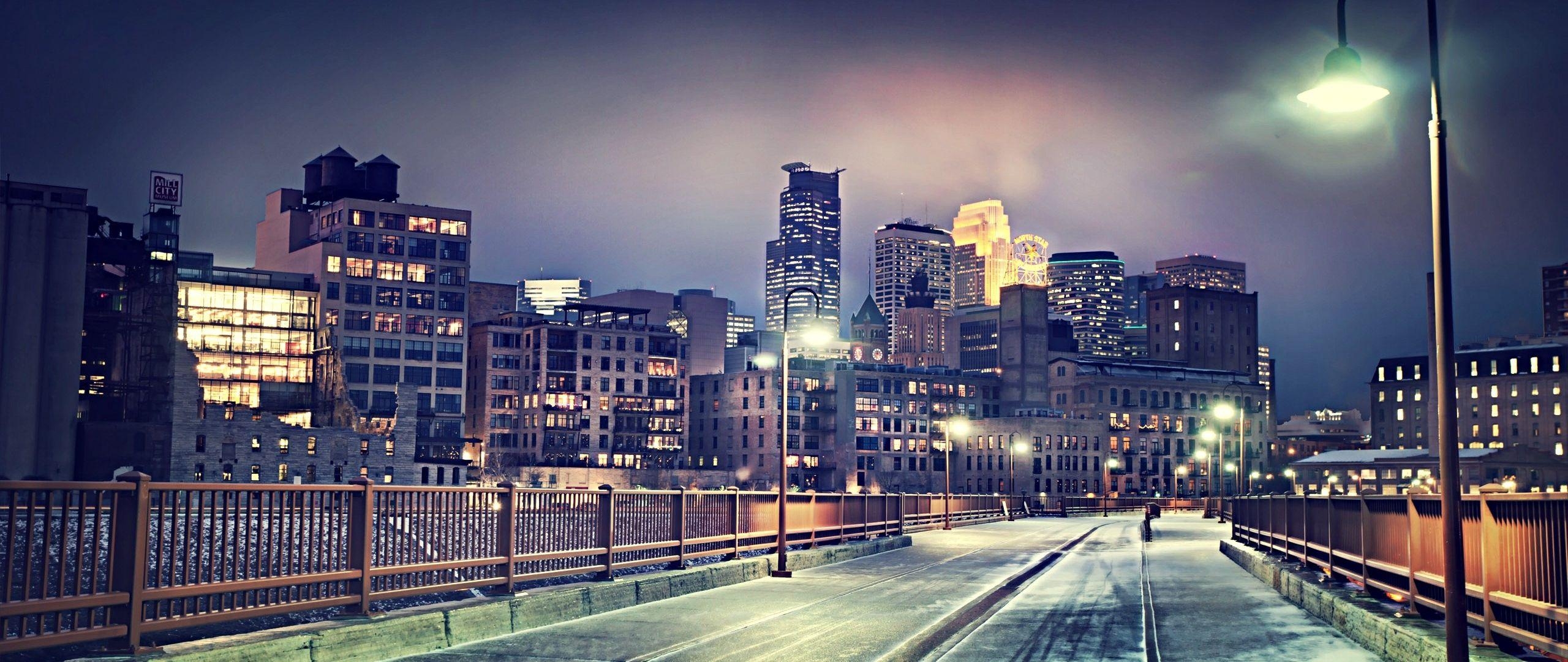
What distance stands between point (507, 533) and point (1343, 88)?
12.8 m

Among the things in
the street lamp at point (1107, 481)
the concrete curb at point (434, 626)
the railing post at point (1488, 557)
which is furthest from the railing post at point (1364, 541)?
Result: the street lamp at point (1107, 481)

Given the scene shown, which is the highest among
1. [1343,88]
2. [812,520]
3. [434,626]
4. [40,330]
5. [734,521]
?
[40,330]

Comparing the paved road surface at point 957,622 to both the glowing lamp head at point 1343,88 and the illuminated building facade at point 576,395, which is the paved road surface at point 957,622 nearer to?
the glowing lamp head at point 1343,88

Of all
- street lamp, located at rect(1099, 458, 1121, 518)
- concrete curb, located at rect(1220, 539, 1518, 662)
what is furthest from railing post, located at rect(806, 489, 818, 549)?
street lamp, located at rect(1099, 458, 1121, 518)

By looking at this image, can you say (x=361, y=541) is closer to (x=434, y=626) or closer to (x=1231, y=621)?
(x=434, y=626)

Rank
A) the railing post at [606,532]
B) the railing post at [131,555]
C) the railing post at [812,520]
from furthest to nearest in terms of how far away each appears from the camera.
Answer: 1. the railing post at [812,520]
2. the railing post at [606,532]
3. the railing post at [131,555]

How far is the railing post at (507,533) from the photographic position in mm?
19359

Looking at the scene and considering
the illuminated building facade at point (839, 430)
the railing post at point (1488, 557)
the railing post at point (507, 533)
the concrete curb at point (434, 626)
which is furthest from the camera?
the illuminated building facade at point (839, 430)

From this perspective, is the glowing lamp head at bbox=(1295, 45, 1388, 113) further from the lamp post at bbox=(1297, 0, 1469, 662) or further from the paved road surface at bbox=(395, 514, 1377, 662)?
the paved road surface at bbox=(395, 514, 1377, 662)

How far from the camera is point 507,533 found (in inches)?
768

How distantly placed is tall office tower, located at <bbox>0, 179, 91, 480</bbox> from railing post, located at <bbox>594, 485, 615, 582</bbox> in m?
121

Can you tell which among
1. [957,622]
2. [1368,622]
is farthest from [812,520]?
[1368,622]

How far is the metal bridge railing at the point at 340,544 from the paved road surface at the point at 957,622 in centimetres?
136

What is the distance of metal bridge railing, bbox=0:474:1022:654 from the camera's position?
38.6 ft
